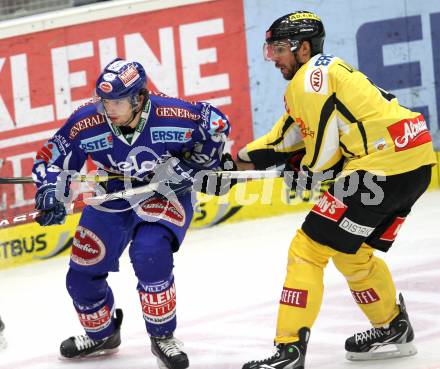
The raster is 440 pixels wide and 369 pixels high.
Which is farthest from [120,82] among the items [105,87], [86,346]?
[86,346]

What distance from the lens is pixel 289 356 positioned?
4.36 m

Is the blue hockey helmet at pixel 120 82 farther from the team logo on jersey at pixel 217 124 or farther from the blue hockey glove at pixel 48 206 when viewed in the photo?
the blue hockey glove at pixel 48 206

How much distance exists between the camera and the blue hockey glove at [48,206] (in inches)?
191

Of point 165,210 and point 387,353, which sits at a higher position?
point 165,210

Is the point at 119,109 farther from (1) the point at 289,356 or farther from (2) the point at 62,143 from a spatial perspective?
(1) the point at 289,356

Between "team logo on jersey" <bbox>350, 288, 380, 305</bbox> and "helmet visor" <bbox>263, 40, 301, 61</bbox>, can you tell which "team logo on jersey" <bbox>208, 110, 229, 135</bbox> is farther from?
"team logo on jersey" <bbox>350, 288, 380, 305</bbox>

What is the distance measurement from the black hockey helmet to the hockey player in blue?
55cm

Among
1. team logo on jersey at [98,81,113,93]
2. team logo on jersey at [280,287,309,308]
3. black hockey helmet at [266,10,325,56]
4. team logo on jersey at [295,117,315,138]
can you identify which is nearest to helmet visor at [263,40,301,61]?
black hockey helmet at [266,10,325,56]

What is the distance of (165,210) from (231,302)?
1.19m

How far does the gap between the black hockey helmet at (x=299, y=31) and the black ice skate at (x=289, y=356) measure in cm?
113

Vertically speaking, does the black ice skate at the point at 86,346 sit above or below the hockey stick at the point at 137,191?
below

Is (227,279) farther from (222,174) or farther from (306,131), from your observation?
(306,131)

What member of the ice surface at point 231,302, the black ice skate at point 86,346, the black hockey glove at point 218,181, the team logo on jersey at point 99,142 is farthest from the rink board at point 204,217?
the team logo on jersey at point 99,142

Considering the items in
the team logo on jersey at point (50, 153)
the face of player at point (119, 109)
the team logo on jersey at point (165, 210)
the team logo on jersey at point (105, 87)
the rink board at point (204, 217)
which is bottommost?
the rink board at point (204, 217)
